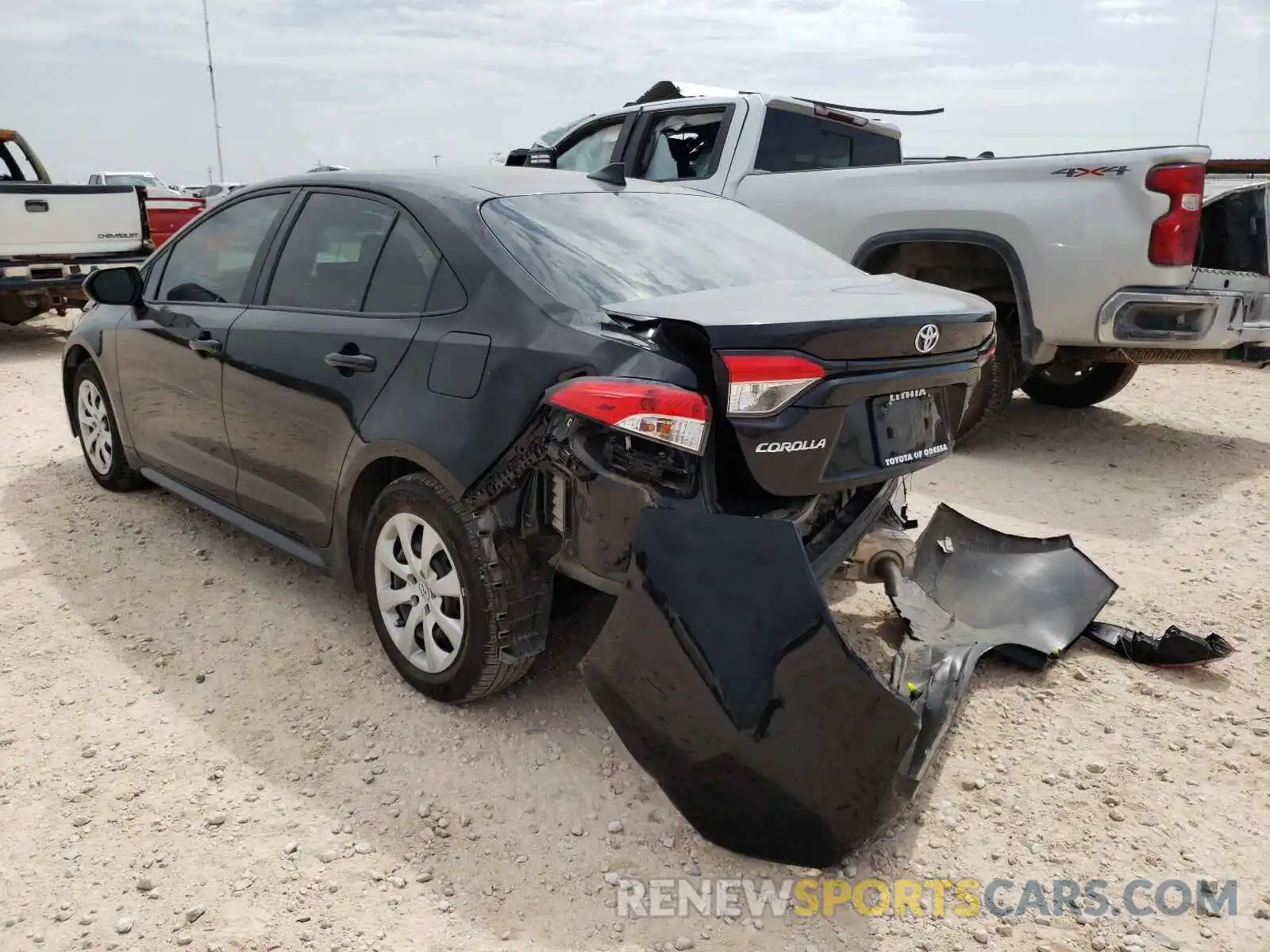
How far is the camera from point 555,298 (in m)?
2.68

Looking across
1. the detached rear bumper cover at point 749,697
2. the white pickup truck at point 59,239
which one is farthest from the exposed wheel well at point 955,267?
the white pickup truck at point 59,239

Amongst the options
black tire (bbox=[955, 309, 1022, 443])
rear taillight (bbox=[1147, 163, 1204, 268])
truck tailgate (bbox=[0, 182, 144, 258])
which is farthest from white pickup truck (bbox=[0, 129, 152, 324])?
rear taillight (bbox=[1147, 163, 1204, 268])

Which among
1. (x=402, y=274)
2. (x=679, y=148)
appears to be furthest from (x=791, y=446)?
(x=679, y=148)

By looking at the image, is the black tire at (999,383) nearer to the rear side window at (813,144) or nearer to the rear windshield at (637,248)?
the rear side window at (813,144)

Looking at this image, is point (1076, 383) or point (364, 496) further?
point (1076, 383)

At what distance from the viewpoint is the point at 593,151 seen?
6.96 meters

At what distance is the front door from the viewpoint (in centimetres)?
380

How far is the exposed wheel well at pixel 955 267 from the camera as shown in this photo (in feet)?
18.8

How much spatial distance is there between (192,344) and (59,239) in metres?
6.67

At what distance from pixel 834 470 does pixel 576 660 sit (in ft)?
4.22

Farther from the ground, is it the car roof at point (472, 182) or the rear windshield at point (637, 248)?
the car roof at point (472, 182)

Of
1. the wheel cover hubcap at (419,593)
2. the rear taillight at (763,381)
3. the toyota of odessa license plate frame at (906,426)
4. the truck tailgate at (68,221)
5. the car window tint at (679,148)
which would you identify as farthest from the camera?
the truck tailgate at (68,221)

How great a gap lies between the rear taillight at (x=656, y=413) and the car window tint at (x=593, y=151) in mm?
4776

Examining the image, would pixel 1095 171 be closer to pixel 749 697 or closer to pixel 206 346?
pixel 749 697
